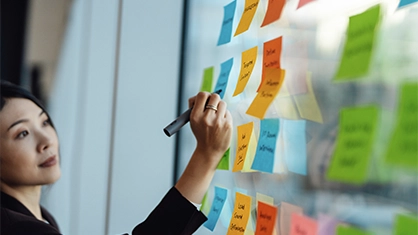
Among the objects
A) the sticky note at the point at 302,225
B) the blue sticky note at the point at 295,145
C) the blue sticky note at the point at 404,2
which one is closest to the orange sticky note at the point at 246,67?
the blue sticky note at the point at 295,145

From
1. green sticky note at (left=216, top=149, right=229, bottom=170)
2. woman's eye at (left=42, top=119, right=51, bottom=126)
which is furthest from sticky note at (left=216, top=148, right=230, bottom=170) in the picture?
woman's eye at (left=42, top=119, right=51, bottom=126)

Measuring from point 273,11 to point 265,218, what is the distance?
319mm

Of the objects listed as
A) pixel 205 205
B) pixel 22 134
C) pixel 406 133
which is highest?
pixel 406 133

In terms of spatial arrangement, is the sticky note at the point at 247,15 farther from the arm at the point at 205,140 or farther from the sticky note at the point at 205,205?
the sticky note at the point at 205,205

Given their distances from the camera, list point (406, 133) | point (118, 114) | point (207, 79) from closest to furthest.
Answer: point (406, 133), point (207, 79), point (118, 114)

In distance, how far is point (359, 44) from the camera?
22.7 inches

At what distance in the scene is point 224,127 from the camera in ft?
2.90

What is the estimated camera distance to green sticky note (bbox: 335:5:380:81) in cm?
56

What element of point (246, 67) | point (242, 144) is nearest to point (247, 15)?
point (246, 67)

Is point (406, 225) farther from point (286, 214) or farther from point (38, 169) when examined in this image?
point (38, 169)

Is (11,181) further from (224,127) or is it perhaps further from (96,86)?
(224,127)

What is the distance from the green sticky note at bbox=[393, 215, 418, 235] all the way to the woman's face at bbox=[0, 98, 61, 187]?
95cm

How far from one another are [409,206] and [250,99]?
413 millimetres

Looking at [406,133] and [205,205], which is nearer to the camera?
[406,133]
